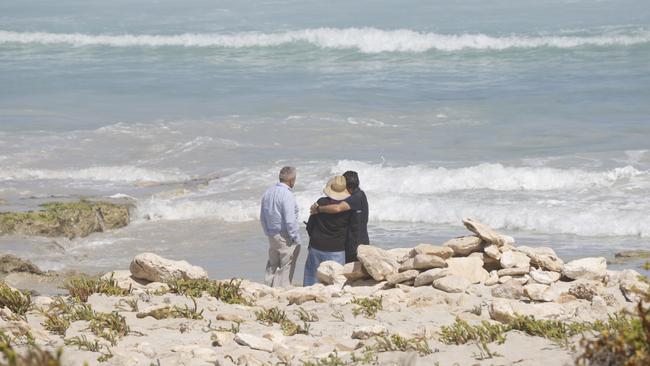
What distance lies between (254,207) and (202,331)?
8692 mm

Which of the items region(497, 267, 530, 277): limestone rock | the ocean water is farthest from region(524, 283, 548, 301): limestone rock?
the ocean water

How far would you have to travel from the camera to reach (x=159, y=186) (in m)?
19.0

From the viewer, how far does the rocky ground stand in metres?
7.30

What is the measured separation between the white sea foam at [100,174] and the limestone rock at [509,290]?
10.9 m

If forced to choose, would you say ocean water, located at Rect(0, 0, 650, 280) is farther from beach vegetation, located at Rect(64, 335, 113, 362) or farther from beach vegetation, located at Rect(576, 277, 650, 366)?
beach vegetation, located at Rect(576, 277, 650, 366)

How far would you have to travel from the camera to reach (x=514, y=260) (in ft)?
33.6

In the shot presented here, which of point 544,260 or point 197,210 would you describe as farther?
point 197,210

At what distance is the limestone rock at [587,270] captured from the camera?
389 inches

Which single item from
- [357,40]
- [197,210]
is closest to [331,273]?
[197,210]

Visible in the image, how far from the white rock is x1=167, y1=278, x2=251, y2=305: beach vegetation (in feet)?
5.58

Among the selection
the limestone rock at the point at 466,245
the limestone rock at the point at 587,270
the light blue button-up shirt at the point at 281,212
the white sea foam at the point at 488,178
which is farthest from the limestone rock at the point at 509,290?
the white sea foam at the point at 488,178

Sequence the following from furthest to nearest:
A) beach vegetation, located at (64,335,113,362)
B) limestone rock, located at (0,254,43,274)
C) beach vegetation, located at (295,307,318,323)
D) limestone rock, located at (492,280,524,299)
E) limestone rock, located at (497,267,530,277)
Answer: limestone rock, located at (0,254,43,274) → limestone rock, located at (497,267,530,277) → limestone rock, located at (492,280,524,299) → beach vegetation, located at (295,307,318,323) → beach vegetation, located at (64,335,113,362)

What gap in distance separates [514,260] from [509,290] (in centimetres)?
91

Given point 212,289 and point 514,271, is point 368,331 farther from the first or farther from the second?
Result: point 514,271
